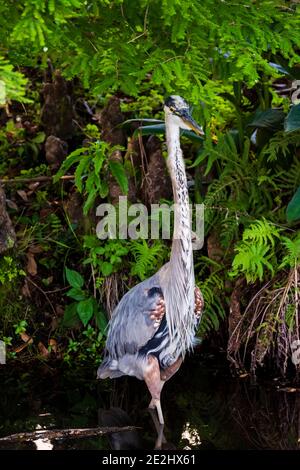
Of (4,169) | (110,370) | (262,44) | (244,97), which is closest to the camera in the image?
(262,44)

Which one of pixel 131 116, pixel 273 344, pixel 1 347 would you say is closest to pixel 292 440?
pixel 273 344

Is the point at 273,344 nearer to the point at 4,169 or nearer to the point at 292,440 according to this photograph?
the point at 292,440

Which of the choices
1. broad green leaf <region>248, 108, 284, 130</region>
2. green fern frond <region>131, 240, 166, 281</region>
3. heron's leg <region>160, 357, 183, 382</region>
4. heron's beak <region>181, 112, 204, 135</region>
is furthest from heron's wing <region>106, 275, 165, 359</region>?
broad green leaf <region>248, 108, 284, 130</region>

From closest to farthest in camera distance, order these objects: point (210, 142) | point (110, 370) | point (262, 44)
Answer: point (262, 44), point (110, 370), point (210, 142)

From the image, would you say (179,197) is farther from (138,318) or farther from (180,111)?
(138,318)

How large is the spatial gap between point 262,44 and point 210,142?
1.44 meters

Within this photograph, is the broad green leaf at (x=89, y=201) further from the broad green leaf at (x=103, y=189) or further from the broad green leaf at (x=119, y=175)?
the broad green leaf at (x=119, y=175)

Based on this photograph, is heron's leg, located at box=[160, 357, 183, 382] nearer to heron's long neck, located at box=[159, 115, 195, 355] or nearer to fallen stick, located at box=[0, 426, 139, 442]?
heron's long neck, located at box=[159, 115, 195, 355]

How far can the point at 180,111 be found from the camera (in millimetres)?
4684

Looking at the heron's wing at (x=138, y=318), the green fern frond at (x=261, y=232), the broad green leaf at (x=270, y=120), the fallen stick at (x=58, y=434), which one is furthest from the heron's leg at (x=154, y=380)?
the broad green leaf at (x=270, y=120)

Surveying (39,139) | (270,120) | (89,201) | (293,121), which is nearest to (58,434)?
(89,201)

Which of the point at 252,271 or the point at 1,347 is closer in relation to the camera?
the point at 252,271

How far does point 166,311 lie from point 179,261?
0.27 meters
